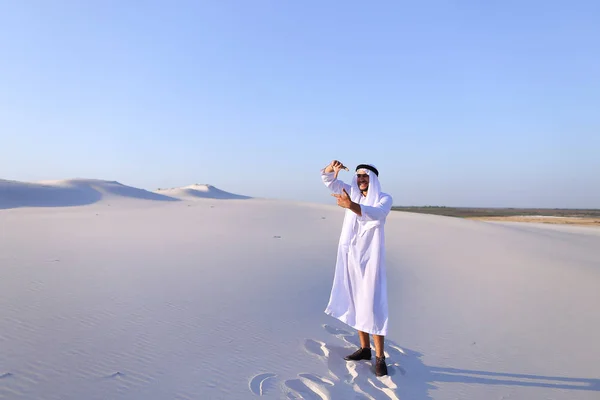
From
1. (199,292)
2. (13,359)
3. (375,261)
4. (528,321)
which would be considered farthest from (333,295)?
(528,321)

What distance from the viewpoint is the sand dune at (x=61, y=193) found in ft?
85.1

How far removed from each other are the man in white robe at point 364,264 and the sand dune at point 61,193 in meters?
25.4

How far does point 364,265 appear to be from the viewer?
14.5 feet

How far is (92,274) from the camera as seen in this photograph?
672cm

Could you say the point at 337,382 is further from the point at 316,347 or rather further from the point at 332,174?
the point at 332,174

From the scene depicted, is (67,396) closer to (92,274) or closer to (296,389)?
(296,389)

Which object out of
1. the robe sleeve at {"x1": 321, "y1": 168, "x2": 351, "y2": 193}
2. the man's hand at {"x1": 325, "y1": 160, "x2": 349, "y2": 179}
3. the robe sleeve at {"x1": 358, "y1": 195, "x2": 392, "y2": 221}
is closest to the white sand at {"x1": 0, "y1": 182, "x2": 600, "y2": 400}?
the robe sleeve at {"x1": 358, "y1": 195, "x2": 392, "y2": 221}

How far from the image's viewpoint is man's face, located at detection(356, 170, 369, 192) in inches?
178

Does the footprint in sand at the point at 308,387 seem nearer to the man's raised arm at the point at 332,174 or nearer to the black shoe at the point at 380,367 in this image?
the black shoe at the point at 380,367

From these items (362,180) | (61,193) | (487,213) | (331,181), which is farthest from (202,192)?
(487,213)

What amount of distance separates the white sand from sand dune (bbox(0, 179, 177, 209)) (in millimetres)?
16732

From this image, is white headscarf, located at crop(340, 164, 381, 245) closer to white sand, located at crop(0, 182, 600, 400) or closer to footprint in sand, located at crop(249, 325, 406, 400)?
footprint in sand, located at crop(249, 325, 406, 400)

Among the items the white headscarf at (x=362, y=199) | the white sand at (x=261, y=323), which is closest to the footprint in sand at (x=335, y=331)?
the white sand at (x=261, y=323)

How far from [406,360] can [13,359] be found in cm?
392
